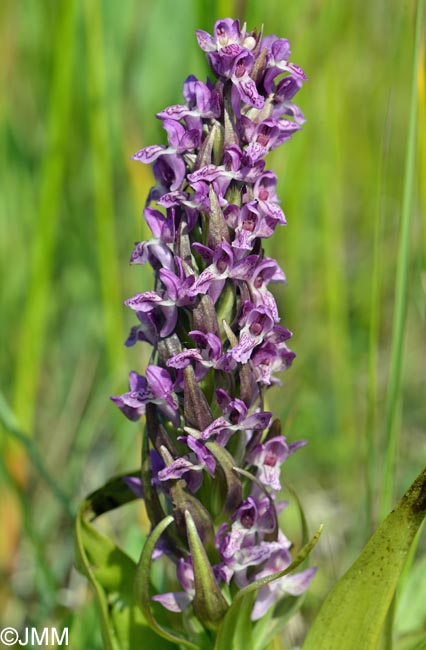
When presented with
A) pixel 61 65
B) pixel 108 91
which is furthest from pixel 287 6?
pixel 61 65

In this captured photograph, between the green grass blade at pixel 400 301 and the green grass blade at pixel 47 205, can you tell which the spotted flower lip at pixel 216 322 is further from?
the green grass blade at pixel 47 205

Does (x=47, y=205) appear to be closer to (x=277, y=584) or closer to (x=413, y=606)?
(x=277, y=584)

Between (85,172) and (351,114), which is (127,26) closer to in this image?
(85,172)

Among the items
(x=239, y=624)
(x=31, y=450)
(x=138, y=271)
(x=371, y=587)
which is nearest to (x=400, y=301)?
(x=371, y=587)

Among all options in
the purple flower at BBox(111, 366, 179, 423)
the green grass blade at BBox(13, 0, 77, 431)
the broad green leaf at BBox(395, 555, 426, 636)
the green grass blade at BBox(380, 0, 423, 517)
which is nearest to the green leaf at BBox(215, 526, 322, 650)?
the purple flower at BBox(111, 366, 179, 423)

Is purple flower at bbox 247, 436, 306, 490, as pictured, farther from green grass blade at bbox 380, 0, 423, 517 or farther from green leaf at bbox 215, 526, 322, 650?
green grass blade at bbox 380, 0, 423, 517
